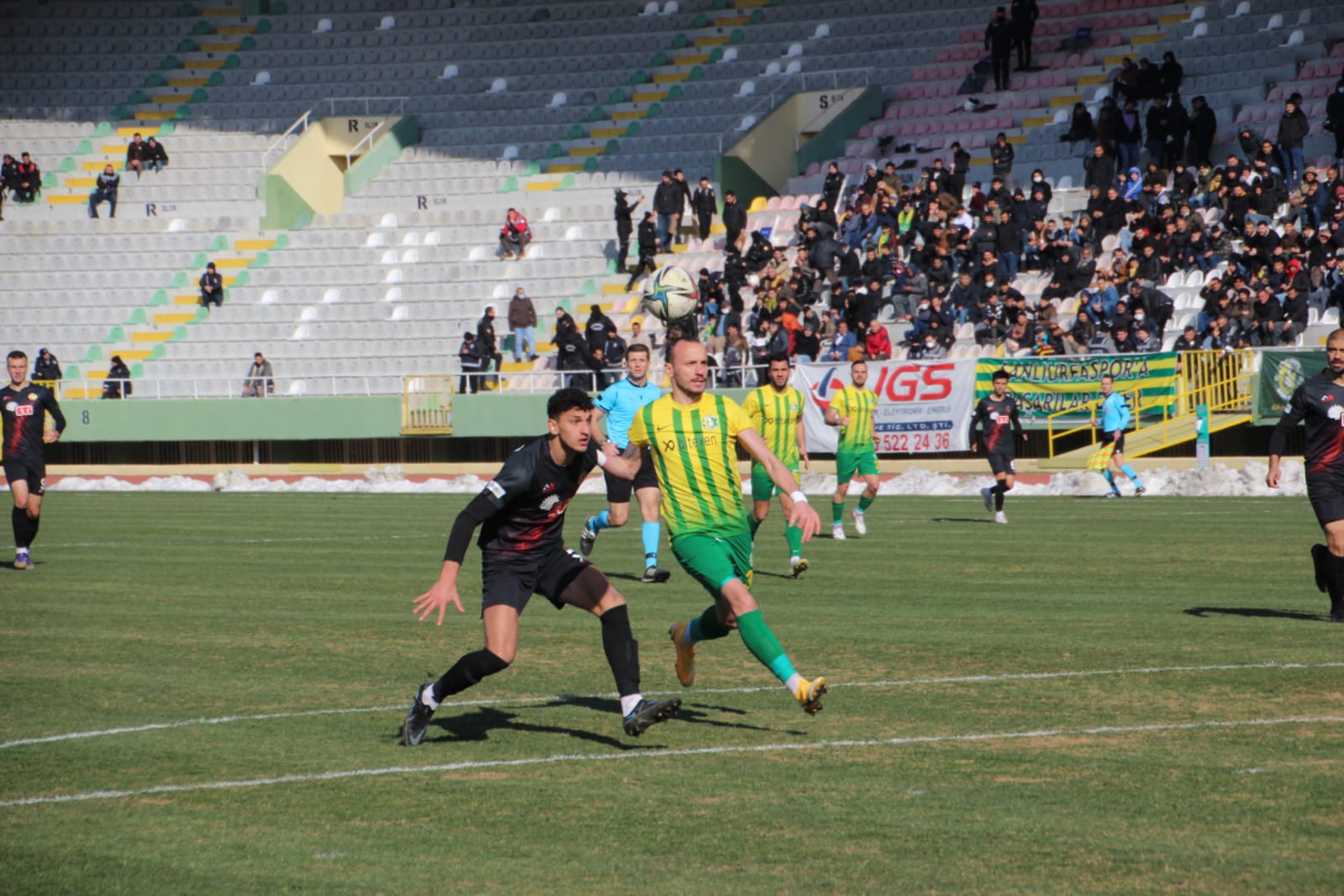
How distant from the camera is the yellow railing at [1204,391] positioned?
1209 inches

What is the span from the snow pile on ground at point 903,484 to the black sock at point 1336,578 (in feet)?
33.6

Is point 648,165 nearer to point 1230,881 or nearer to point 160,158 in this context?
point 160,158

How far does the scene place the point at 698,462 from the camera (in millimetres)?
9547

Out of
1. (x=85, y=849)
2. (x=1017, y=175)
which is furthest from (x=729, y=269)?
(x=85, y=849)

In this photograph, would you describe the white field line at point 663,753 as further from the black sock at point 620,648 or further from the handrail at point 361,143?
the handrail at point 361,143

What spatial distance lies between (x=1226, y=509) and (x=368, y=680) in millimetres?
17268

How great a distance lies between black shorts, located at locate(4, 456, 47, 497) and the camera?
736 inches

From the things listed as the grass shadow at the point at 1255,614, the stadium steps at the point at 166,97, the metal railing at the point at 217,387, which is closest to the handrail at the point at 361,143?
the stadium steps at the point at 166,97

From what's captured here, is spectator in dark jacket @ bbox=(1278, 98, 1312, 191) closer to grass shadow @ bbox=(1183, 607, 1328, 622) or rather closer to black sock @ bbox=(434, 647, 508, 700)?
grass shadow @ bbox=(1183, 607, 1328, 622)

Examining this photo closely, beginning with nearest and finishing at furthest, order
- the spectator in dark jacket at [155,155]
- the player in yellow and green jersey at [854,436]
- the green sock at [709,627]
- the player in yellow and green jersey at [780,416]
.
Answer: the green sock at [709,627]
the player in yellow and green jersey at [780,416]
the player in yellow and green jersey at [854,436]
the spectator in dark jacket at [155,155]

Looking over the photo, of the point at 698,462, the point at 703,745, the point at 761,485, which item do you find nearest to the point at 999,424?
the point at 761,485

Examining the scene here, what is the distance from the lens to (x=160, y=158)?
51.6 m

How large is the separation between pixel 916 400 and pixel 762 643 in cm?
2511

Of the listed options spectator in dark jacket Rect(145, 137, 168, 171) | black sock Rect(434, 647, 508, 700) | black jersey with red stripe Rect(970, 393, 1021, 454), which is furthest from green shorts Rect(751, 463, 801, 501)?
spectator in dark jacket Rect(145, 137, 168, 171)
